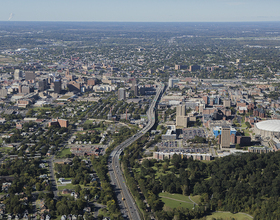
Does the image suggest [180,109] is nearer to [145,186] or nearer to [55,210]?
[145,186]

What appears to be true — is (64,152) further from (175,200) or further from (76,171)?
(175,200)

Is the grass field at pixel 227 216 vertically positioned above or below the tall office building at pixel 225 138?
below

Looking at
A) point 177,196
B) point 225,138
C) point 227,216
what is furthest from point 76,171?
point 225,138

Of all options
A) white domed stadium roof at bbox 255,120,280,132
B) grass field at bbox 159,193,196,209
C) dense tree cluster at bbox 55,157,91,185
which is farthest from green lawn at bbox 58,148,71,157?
white domed stadium roof at bbox 255,120,280,132

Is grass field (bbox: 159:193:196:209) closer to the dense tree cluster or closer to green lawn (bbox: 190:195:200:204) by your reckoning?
green lawn (bbox: 190:195:200:204)

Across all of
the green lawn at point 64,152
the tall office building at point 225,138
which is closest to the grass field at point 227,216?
the tall office building at point 225,138

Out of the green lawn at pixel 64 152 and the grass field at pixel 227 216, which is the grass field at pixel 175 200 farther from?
the green lawn at pixel 64 152

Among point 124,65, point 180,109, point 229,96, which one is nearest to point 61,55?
point 124,65

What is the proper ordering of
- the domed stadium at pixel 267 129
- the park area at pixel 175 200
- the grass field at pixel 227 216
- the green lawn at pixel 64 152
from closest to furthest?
the grass field at pixel 227 216
the park area at pixel 175 200
the green lawn at pixel 64 152
the domed stadium at pixel 267 129
